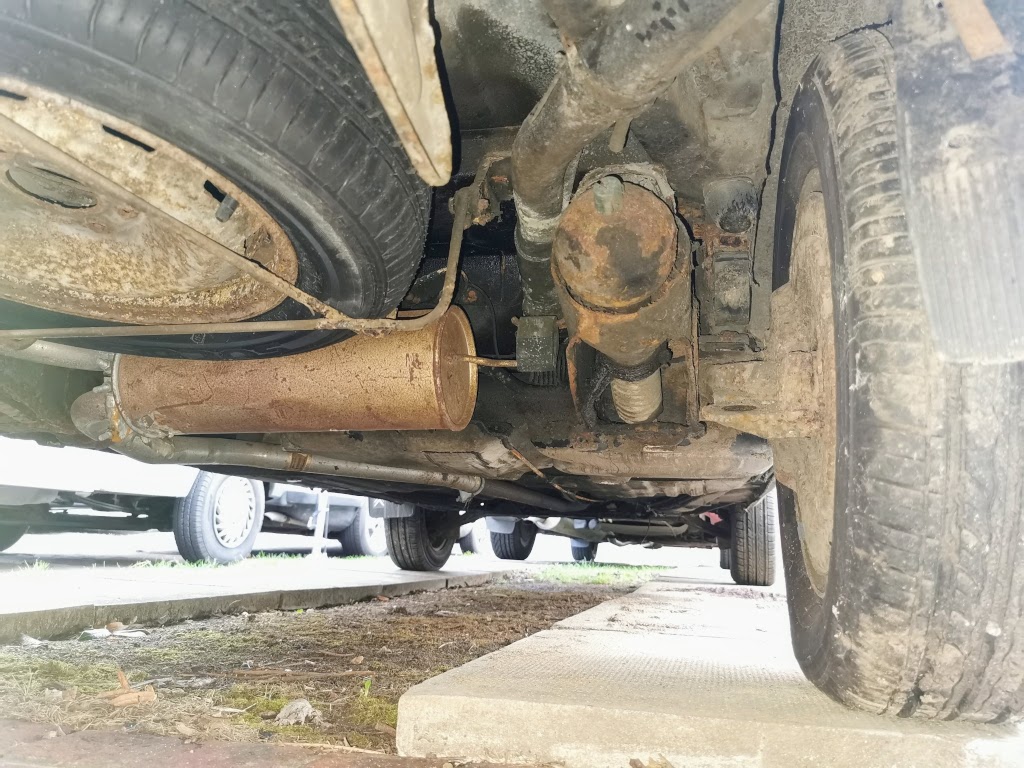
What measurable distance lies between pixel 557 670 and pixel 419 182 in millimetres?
854

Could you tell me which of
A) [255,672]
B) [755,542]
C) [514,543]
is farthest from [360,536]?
[255,672]

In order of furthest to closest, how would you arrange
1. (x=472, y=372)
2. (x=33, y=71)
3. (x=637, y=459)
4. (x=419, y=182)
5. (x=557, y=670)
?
1. (x=637, y=459)
2. (x=472, y=372)
3. (x=557, y=670)
4. (x=419, y=182)
5. (x=33, y=71)

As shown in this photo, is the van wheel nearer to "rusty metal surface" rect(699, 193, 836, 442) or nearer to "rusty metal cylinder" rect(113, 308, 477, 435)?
"rusty metal cylinder" rect(113, 308, 477, 435)

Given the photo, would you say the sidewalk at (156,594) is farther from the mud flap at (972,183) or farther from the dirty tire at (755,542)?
the mud flap at (972,183)

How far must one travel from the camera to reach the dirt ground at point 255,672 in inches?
43.4

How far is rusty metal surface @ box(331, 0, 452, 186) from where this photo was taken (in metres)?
0.62

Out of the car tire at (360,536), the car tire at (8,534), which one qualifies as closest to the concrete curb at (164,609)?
the car tire at (8,534)

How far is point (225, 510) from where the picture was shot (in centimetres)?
488

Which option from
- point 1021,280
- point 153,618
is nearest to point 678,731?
point 1021,280

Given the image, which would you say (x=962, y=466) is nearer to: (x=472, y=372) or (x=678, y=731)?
(x=678, y=731)

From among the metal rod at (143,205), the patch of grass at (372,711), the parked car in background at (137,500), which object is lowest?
the patch of grass at (372,711)

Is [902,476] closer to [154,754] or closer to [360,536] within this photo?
[154,754]

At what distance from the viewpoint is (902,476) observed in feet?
2.72

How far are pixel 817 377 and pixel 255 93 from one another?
36.3 inches
